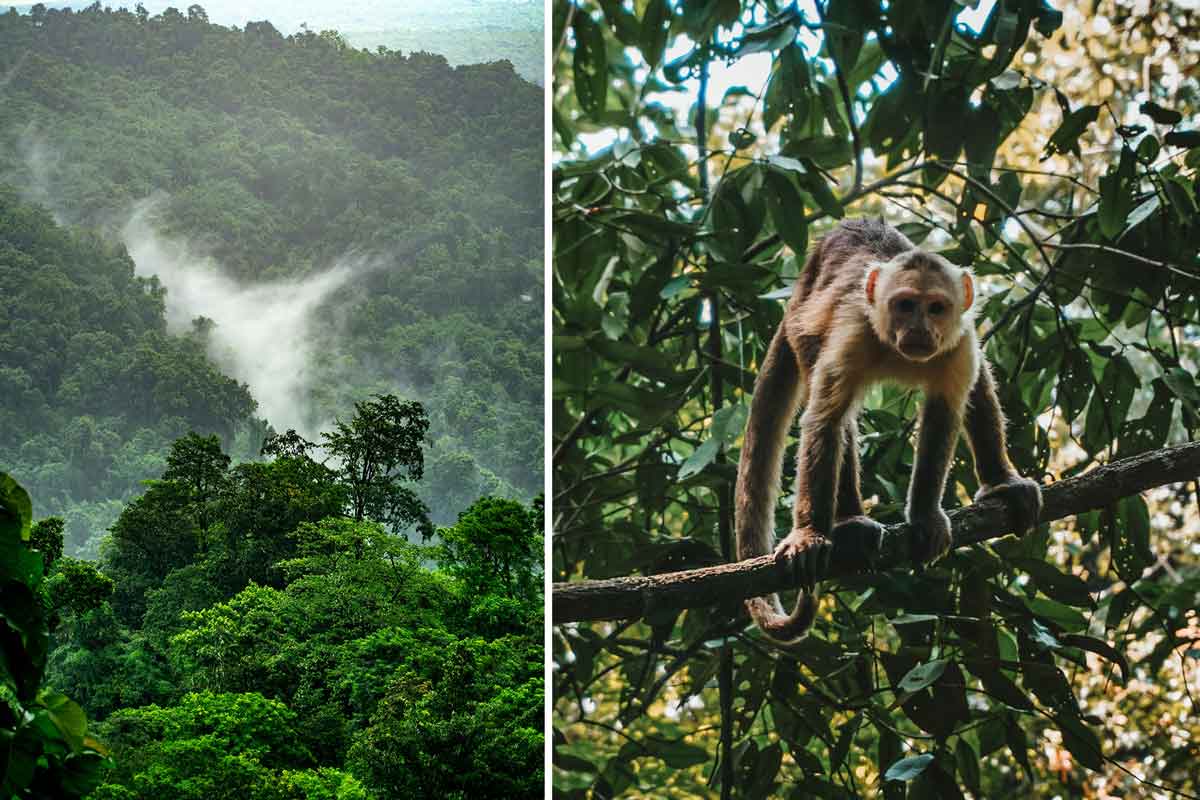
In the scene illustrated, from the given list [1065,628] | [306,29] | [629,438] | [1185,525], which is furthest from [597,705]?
[306,29]

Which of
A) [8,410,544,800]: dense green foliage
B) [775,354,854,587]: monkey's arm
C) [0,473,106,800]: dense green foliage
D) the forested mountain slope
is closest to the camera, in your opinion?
[0,473,106,800]: dense green foliage

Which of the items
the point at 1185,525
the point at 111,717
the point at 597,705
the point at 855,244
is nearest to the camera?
the point at 1185,525

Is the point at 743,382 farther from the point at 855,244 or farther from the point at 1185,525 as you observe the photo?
the point at 1185,525

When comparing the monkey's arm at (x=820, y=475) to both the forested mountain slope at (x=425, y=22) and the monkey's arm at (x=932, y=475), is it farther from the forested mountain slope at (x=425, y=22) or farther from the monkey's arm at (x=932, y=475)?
the forested mountain slope at (x=425, y=22)

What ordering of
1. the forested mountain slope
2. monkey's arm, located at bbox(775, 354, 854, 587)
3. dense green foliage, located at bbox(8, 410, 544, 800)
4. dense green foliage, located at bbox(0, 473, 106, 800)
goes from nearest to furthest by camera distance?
dense green foliage, located at bbox(0, 473, 106, 800)
monkey's arm, located at bbox(775, 354, 854, 587)
dense green foliage, located at bbox(8, 410, 544, 800)
the forested mountain slope

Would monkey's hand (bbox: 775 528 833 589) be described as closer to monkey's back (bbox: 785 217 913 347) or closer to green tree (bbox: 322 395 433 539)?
monkey's back (bbox: 785 217 913 347)

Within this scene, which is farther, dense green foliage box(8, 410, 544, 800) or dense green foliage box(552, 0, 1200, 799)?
dense green foliage box(8, 410, 544, 800)

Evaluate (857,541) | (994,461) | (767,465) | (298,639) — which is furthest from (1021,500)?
(298,639)

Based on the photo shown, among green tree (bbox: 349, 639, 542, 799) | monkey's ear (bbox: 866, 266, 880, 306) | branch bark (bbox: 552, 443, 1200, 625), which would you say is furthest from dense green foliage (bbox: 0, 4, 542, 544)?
monkey's ear (bbox: 866, 266, 880, 306)
